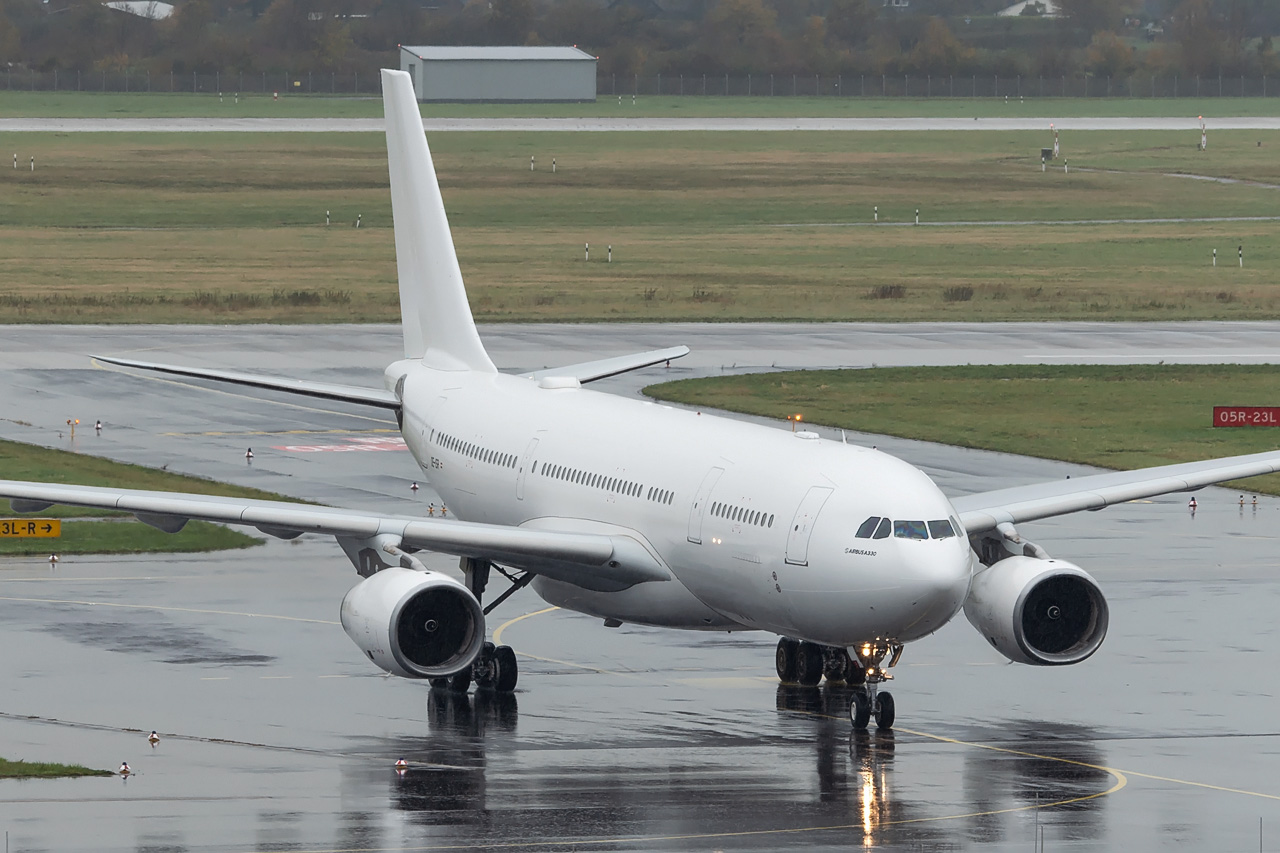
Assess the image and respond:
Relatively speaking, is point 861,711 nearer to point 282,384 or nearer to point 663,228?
point 282,384

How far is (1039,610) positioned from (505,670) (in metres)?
8.18

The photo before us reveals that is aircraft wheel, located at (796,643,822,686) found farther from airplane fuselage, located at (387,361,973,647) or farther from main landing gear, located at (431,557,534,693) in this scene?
main landing gear, located at (431,557,534,693)

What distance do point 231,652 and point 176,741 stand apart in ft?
21.0

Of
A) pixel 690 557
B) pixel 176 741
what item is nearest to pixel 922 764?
pixel 690 557

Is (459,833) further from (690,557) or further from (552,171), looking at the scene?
(552,171)

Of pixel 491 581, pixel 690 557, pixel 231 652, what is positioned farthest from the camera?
pixel 491 581

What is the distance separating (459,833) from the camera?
2566 cm

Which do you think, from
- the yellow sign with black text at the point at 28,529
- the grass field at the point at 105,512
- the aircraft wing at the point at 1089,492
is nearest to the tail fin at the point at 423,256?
the grass field at the point at 105,512

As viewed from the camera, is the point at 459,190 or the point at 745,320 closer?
the point at 745,320

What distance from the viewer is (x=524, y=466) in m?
38.1

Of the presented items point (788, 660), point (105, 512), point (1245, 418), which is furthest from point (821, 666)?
point (1245, 418)

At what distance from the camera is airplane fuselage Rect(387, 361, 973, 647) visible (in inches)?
1164

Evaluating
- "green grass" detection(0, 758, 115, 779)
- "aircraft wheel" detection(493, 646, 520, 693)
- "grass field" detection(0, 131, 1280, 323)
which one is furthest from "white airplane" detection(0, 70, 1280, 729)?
"grass field" detection(0, 131, 1280, 323)

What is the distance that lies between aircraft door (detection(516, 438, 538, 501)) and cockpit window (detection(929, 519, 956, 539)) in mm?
9793
